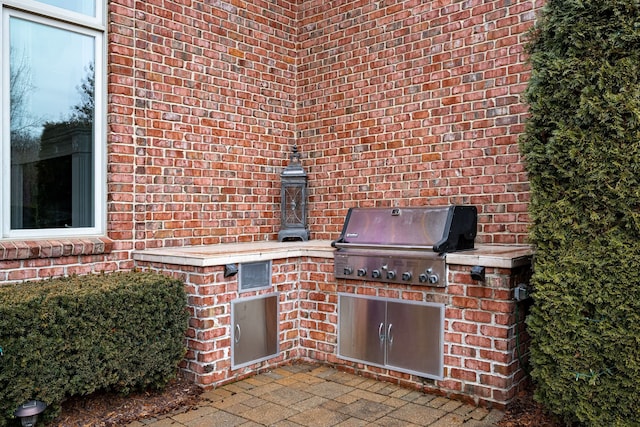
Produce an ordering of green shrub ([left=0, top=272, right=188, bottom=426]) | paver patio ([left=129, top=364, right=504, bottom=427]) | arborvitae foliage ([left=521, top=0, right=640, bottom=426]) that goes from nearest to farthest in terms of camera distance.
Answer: arborvitae foliage ([left=521, top=0, right=640, bottom=426])
green shrub ([left=0, top=272, right=188, bottom=426])
paver patio ([left=129, top=364, right=504, bottom=427])

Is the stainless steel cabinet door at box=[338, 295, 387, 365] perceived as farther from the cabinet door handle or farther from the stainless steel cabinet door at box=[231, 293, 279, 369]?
the cabinet door handle

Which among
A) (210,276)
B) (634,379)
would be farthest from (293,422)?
(634,379)

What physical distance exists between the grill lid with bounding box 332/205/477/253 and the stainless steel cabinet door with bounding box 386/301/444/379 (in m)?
0.43

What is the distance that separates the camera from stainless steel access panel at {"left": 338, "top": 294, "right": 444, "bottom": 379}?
3.51 m

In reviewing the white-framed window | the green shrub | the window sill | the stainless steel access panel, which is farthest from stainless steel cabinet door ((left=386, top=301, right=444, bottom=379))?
the white-framed window

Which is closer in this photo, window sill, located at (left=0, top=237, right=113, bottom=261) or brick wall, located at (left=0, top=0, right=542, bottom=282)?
window sill, located at (left=0, top=237, right=113, bottom=261)

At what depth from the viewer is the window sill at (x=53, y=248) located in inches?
132

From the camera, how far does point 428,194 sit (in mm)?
4430

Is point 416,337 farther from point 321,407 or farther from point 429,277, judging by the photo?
point 321,407

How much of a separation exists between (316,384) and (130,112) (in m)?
2.52

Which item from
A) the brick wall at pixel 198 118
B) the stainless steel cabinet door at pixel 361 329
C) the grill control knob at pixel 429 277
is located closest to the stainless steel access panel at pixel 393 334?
the stainless steel cabinet door at pixel 361 329

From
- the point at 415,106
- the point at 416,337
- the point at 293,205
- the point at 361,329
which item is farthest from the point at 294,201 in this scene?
the point at 416,337

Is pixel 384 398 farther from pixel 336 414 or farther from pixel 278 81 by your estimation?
pixel 278 81

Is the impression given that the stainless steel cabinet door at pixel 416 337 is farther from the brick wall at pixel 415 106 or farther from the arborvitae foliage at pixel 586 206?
the brick wall at pixel 415 106
